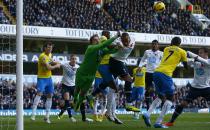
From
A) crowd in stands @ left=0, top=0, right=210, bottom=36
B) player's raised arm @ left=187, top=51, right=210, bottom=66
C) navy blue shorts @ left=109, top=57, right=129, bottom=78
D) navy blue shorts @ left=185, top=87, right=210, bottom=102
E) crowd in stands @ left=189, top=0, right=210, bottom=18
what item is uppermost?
crowd in stands @ left=189, top=0, right=210, bottom=18

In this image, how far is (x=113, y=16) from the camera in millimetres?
44656

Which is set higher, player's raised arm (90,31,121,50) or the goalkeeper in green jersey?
player's raised arm (90,31,121,50)

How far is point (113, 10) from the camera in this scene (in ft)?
148

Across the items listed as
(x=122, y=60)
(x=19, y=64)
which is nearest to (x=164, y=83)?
(x=122, y=60)

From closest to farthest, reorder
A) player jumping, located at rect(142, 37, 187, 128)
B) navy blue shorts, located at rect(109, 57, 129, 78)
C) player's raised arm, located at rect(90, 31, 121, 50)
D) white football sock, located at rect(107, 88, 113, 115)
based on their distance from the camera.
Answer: player's raised arm, located at rect(90, 31, 121, 50)
player jumping, located at rect(142, 37, 187, 128)
navy blue shorts, located at rect(109, 57, 129, 78)
white football sock, located at rect(107, 88, 113, 115)

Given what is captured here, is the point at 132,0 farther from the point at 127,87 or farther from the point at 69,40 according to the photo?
the point at 127,87

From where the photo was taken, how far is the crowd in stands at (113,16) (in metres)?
39.6

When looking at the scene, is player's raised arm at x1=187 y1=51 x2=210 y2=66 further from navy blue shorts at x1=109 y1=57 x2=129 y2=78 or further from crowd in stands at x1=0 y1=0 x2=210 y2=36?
crowd in stands at x1=0 y1=0 x2=210 y2=36

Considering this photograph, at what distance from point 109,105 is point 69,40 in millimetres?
25735

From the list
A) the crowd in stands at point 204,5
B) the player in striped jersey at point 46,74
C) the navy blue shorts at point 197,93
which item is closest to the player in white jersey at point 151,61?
the player in striped jersey at point 46,74

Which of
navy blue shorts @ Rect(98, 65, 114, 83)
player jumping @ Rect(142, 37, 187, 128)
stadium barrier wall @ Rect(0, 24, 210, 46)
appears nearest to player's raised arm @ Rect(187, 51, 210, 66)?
player jumping @ Rect(142, 37, 187, 128)

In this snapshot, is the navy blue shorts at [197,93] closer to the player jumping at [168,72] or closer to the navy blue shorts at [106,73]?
the player jumping at [168,72]

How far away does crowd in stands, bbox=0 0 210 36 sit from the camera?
39.6m

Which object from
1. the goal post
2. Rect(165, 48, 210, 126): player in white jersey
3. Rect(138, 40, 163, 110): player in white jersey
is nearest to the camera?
the goal post
